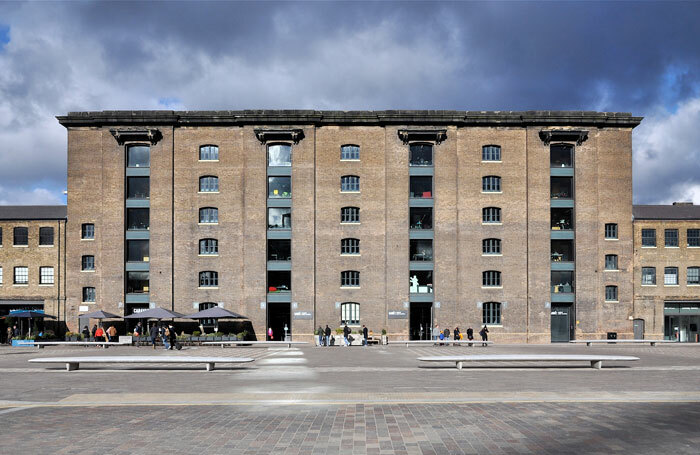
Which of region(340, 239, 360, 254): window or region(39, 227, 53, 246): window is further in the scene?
region(39, 227, 53, 246): window

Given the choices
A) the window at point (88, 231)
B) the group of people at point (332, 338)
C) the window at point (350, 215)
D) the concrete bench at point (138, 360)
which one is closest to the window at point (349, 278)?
the window at point (350, 215)

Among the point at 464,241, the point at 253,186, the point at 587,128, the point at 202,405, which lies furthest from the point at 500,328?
the point at 202,405

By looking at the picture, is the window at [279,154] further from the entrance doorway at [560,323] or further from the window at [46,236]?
the entrance doorway at [560,323]

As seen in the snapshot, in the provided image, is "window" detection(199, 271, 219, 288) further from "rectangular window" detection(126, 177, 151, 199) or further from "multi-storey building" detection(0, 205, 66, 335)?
"multi-storey building" detection(0, 205, 66, 335)

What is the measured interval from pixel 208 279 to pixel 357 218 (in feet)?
41.7

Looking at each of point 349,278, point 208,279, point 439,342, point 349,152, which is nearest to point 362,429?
point 439,342


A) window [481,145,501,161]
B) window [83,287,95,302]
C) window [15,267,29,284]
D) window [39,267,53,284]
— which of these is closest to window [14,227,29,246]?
window [15,267,29,284]

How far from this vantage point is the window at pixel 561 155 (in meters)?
51.4

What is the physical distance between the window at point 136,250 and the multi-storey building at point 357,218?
0.37 feet

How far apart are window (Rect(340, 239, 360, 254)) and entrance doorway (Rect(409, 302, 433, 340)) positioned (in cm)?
628

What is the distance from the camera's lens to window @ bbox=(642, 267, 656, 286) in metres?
50.5

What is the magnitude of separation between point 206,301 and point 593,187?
31885 millimetres

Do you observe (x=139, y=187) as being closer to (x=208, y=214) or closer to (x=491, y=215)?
(x=208, y=214)

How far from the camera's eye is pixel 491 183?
50.8 meters
